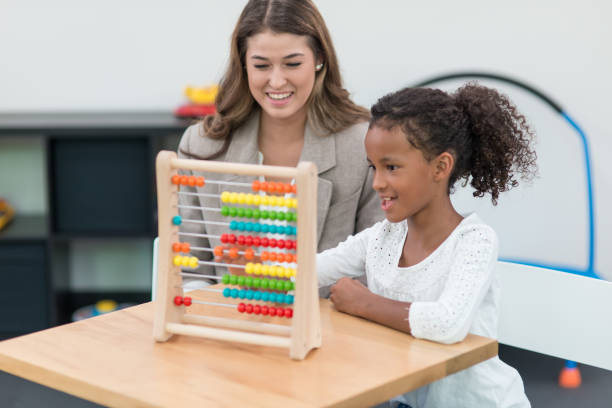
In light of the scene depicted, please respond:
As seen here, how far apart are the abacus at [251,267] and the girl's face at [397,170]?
23 cm

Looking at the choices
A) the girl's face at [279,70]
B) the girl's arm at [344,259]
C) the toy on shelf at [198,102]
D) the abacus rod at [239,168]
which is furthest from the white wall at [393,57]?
the abacus rod at [239,168]

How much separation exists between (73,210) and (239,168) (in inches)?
92.6

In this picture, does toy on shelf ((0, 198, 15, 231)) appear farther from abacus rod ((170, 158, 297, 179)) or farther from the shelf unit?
abacus rod ((170, 158, 297, 179))

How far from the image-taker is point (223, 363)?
4.28 ft

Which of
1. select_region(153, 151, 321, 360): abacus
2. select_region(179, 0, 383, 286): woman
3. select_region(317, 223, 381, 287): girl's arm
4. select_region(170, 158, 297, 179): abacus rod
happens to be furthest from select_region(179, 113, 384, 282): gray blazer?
select_region(170, 158, 297, 179): abacus rod

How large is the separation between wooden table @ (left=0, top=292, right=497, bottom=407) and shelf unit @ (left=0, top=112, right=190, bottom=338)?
199cm

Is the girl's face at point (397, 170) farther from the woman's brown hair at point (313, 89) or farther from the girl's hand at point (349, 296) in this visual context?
the woman's brown hair at point (313, 89)

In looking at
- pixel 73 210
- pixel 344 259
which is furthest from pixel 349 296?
pixel 73 210

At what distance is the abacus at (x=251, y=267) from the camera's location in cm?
129

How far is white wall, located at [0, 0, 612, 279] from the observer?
135 inches

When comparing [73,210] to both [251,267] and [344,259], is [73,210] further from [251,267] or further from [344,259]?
[251,267]

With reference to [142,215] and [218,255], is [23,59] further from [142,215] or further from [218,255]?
[218,255]

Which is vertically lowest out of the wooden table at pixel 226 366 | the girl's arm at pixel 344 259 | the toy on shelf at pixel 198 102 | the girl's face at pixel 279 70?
the wooden table at pixel 226 366

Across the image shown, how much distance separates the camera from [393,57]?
11.6 feet
